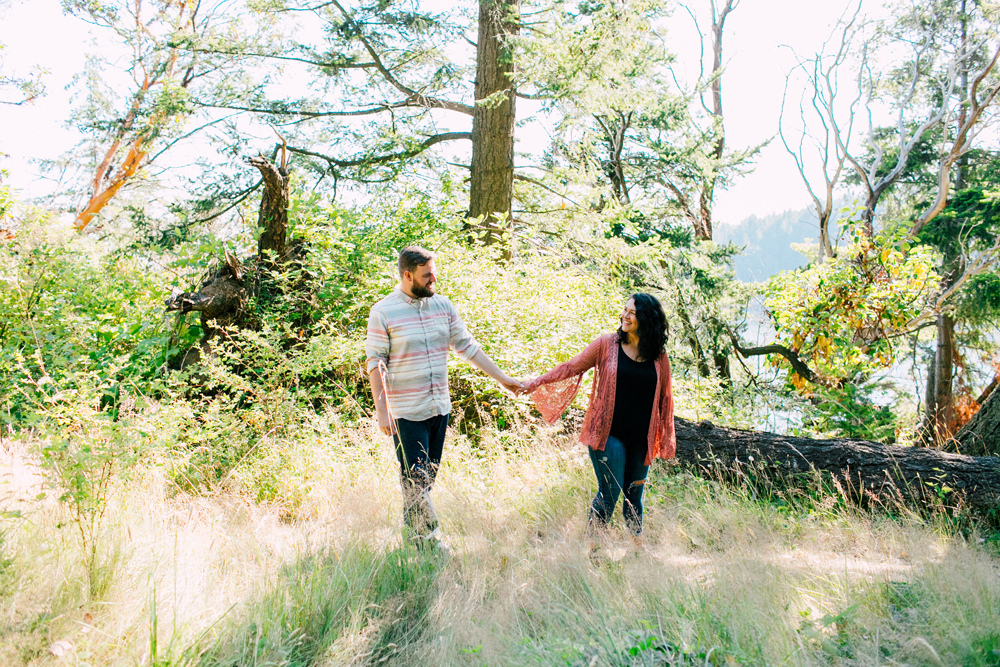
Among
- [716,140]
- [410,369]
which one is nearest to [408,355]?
[410,369]

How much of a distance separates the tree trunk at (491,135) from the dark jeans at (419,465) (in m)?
5.96

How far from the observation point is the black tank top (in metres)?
3.84

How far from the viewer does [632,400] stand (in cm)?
384

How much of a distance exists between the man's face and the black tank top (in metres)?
1.28

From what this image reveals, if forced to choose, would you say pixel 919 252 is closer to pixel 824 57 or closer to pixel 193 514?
pixel 824 57

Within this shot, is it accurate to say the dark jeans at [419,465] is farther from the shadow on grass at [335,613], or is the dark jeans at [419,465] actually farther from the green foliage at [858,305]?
the green foliage at [858,305]

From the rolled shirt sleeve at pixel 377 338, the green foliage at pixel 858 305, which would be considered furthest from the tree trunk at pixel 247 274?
the green foliage at pixel 858 305

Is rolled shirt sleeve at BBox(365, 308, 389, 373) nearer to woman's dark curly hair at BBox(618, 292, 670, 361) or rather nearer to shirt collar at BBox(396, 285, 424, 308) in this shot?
shirt collar at BBox(396, 285, 424, 308)

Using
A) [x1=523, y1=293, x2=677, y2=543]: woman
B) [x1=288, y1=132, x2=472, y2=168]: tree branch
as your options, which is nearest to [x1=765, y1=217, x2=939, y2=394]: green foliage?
[x1=288, y1=132, x2=472, y2=168]: tree branch

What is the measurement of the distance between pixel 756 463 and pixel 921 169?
14.5 m

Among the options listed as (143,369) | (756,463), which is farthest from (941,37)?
(143,369)

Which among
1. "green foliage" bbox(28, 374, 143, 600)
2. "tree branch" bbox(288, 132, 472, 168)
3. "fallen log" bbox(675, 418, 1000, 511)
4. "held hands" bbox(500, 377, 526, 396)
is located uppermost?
"tree branch" bbox(288, 132, 472, 168)

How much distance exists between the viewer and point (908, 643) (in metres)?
2.63

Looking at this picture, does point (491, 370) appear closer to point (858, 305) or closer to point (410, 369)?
point (410, 369)
